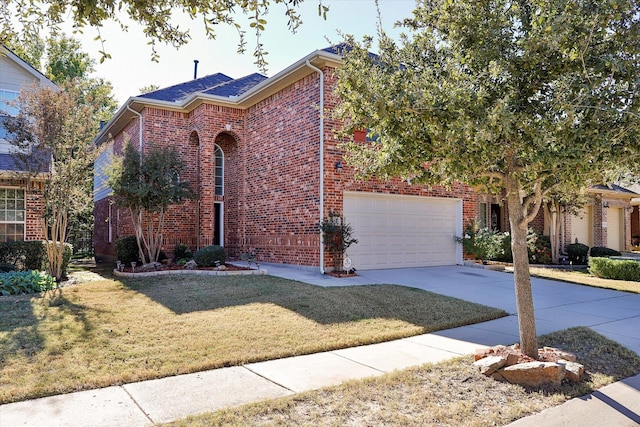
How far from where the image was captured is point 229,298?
8617 millimetres

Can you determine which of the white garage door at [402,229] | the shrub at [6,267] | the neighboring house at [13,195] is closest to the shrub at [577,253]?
the white garage door at [402,229]

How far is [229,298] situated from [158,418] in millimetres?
4945

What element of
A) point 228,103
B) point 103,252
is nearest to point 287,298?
point 228,103

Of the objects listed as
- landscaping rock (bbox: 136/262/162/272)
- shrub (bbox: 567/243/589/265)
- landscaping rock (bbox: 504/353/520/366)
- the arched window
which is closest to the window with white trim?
landscaping rock (bbox: 136/262/162/272)

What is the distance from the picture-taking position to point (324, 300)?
844cm

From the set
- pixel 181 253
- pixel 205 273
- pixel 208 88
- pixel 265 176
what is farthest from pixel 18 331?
pixel 208 88

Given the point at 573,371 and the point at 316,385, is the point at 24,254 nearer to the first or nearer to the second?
the point at 316,385

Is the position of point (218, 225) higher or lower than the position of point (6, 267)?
higher

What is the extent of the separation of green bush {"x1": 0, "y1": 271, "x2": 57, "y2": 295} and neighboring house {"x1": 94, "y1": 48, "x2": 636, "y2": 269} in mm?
4096

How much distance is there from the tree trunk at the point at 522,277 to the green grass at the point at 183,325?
1871 millimetres

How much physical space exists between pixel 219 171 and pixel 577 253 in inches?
589

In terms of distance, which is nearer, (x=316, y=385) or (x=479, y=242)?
(x=316, y=385)

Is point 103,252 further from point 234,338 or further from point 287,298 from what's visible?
point 234,338

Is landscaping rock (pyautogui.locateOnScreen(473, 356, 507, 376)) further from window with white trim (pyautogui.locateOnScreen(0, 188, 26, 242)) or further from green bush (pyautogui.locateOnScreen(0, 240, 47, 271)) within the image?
window with white trim (pyautogui.locateOnScreen(0, 188, 26, 242))
